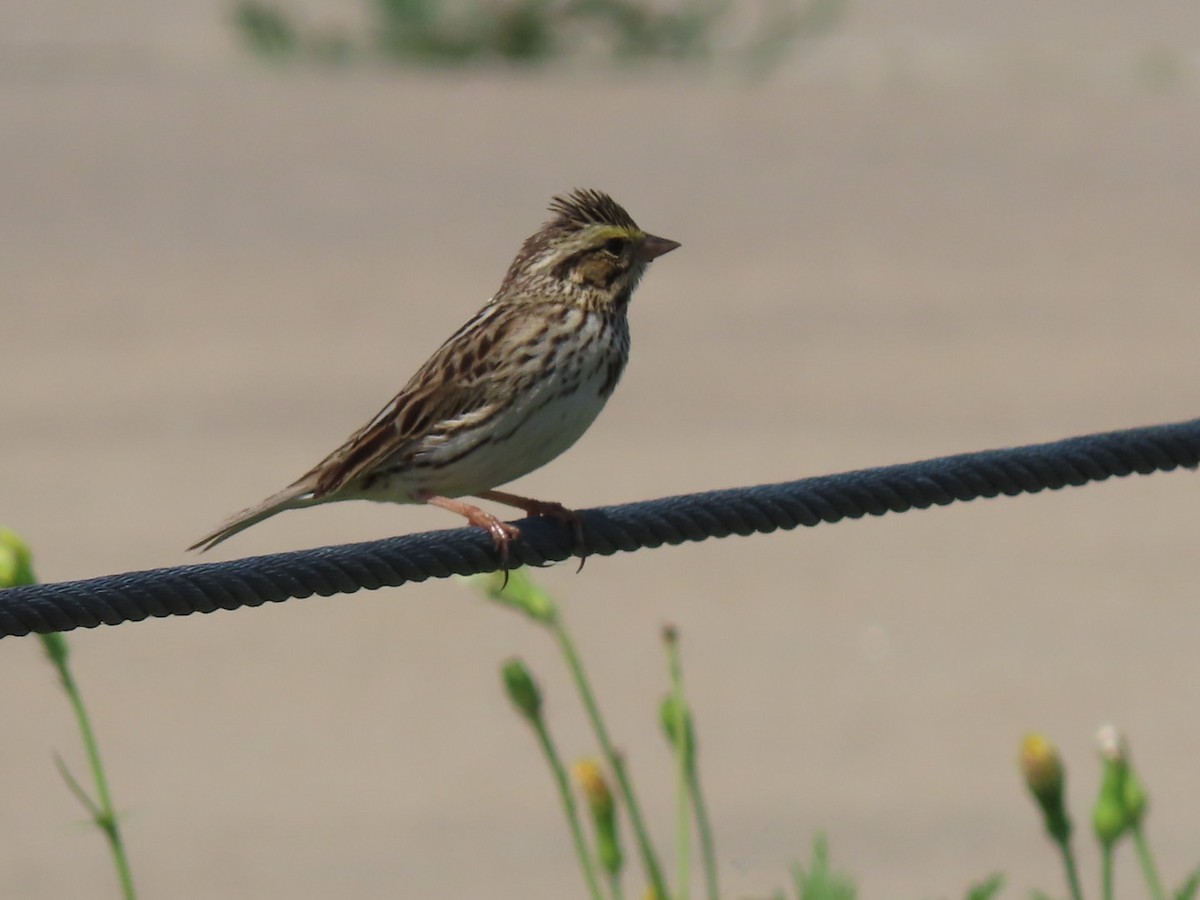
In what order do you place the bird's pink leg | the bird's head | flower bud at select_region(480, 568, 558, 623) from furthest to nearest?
the bird's head, flower bud at select_region(480, 568, 558, 623), the bird's pink leg

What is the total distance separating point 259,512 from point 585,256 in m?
1.16

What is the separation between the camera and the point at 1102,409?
53.5ft

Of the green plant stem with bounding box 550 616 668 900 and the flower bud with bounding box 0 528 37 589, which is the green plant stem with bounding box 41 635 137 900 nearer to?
the flower bud with bounding box 0 528 37 589

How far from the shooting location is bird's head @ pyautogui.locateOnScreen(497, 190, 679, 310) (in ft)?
18.2

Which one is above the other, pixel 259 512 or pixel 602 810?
pixel 259 512

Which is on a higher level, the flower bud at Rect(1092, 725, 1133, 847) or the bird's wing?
the bird's wing

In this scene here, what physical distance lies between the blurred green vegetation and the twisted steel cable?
92.6 ft

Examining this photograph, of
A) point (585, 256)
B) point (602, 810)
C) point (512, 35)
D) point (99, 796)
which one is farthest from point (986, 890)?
point (512, 35)

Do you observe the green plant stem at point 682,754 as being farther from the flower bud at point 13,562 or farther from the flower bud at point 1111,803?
the flower bud at point 13,562

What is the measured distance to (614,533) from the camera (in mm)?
4109

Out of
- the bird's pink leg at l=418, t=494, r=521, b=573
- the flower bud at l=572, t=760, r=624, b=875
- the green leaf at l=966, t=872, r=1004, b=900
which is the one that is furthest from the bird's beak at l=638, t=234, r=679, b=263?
the green leaf at l=966, t=872, r=1004, b=900

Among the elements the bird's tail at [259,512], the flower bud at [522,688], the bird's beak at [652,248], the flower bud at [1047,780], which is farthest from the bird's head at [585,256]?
the flower bud at [1047,780]

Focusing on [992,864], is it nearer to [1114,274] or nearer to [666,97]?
[1114,274]

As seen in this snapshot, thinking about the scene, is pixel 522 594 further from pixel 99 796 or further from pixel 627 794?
pixel 99 796
